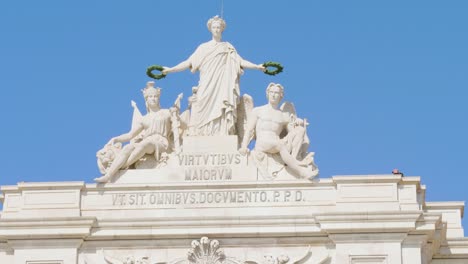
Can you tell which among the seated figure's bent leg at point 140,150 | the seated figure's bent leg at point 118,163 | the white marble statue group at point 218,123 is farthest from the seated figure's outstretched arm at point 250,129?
the seated figure's bent leg at point 118,163

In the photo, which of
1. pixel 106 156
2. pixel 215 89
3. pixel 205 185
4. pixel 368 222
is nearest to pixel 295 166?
pixel 205 185

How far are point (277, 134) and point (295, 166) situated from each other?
1238 mm

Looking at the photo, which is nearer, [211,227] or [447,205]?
[211,227]

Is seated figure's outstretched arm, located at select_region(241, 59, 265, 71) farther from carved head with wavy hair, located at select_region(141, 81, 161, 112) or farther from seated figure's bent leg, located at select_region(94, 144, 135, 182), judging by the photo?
seated figure's bent leg, located at select_region(94, 144, 135, 182)

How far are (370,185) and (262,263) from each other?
334 centimetres

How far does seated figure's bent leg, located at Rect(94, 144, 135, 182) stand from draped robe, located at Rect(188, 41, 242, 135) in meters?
1.75

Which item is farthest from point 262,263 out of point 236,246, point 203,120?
point 203,120

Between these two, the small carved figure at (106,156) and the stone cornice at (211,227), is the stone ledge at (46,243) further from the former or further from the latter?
the small carved figure at (106,156)

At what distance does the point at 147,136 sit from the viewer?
2023 inches

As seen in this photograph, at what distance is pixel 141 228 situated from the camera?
49.7 m

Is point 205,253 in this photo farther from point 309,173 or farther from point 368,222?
point 368,222

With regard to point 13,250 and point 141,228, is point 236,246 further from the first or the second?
point 13,250

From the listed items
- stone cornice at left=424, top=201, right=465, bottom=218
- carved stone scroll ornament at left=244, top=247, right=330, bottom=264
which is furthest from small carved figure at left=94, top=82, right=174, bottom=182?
stone cornice at left=424, top=201, right=465, bottom=218

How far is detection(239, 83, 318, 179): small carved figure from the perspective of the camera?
5028 cm
